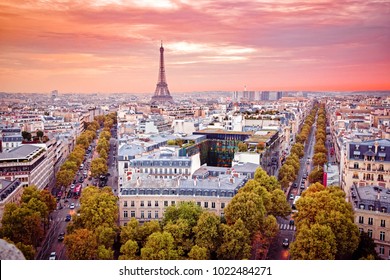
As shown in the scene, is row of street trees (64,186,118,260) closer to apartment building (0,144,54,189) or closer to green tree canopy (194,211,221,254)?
green tree canopy (194,211,221,254)

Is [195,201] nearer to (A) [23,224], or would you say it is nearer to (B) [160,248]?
(B) [160,248]

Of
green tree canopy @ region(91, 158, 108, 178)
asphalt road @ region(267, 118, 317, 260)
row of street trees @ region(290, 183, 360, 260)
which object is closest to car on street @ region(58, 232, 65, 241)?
asphalt road @ region(267, 118, 317, 260)

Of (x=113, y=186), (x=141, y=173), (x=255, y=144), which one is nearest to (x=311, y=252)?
(x=141, y=173)

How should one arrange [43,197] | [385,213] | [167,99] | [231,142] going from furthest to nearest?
1. [167,99]
2. [231,142]
3. [43,197]
4. [385,213]

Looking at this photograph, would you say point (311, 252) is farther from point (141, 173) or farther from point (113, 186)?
point (113, 186)

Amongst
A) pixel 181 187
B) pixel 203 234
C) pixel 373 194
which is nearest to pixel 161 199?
pixel 181 187

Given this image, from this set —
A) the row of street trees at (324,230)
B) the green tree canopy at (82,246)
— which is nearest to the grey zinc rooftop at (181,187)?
the row of street trees at (324,230)

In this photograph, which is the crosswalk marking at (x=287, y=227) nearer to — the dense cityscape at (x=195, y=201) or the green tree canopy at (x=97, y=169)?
the dense cityscape at (x=195, y=201)
